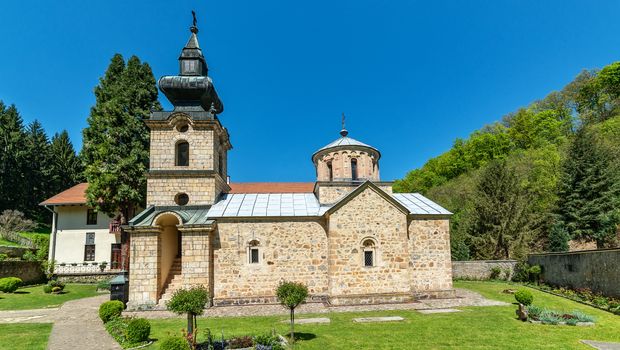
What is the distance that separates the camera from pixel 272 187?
44.6m

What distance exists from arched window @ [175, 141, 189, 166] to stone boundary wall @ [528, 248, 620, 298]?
65.5 ft

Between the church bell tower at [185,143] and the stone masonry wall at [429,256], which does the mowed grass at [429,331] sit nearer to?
the stone masonry wall at [429,256]

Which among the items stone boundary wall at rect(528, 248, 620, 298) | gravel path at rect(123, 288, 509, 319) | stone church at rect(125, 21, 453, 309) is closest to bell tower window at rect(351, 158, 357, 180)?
stone church at rect(125, 21, 453, 309)

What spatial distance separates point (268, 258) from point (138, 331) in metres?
7.37

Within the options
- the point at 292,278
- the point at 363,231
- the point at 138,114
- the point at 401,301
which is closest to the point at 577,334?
the point at 401,301

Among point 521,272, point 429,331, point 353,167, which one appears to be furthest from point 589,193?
point 429,331

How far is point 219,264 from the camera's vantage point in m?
16.0

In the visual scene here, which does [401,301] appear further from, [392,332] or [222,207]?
[222,207]

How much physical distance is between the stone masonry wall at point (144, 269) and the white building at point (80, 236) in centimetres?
1369

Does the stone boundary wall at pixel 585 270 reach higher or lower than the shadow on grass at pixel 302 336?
higher

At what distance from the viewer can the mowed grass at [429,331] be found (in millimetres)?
9305

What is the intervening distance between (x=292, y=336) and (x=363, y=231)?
24.8 feet

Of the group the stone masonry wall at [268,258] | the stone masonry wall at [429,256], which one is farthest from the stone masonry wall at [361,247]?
the stone masonry wall at [429,256]

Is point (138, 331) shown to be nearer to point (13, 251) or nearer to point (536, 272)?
point (536, 272)
